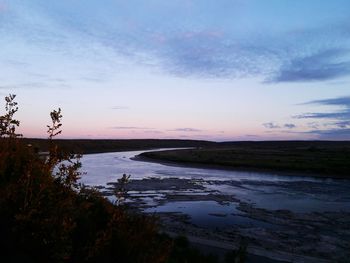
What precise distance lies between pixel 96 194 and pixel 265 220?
13.0 metres

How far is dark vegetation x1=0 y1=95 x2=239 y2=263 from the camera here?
4.51m

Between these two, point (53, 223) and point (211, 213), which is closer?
point (53, 223)

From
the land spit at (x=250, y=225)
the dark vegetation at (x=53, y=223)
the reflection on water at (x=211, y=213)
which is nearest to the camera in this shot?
the dark vegetation at (x=53, y=223)

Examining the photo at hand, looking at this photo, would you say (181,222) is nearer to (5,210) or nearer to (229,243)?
(229,243)

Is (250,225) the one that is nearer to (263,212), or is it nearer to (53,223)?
(263,212)

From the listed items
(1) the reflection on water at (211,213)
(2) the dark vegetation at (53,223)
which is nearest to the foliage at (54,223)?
(2) the dark vegetation at (53,223)

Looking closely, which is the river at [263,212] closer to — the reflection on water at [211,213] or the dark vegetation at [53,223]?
the reflection on water at [211,213]

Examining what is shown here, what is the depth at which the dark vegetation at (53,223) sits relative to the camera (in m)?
4.51

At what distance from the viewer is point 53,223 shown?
4484 mm

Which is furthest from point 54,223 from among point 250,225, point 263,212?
point 263,212

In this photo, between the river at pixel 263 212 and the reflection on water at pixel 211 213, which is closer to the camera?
the river at pixel 263 212

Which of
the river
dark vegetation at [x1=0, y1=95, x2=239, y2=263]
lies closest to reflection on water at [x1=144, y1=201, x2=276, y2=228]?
the river

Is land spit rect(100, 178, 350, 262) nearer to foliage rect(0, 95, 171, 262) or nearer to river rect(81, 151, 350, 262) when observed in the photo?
river rect(81, 151, 350, 262)

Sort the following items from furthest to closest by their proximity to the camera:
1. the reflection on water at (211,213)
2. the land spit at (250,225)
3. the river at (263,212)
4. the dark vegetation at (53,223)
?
1. the reflection on water at (211,213)
2. the river at (263,212)
3. the land spit at (250,225)
4. the dark vegetation at (53,223)
